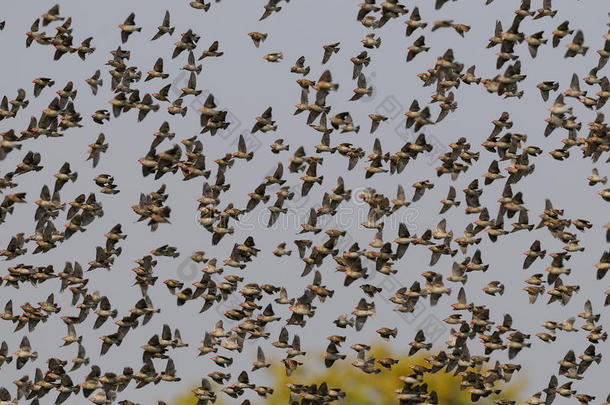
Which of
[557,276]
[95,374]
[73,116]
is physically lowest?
[95,374]

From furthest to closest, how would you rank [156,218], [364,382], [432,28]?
1. [364,382]
2. [156,218]
3. [432,28]

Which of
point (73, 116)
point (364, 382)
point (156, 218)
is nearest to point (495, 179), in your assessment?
point (156, 218)

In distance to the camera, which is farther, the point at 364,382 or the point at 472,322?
the point at 364,382

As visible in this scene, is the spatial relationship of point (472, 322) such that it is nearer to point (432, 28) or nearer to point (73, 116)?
point (432, 28)

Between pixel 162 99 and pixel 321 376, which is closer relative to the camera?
pixel 162 99

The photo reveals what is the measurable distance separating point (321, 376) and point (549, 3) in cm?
1860

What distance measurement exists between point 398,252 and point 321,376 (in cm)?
1393

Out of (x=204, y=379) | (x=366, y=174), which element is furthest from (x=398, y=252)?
(x=204, y=379)

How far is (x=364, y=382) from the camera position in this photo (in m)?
46.7

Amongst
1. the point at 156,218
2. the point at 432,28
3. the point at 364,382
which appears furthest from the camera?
the point at 364,382

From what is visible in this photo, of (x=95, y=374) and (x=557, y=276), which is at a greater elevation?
(x=557, y=276)

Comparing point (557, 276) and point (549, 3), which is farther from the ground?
point (549, 3)

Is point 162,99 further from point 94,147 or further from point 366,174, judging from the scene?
point 366,174

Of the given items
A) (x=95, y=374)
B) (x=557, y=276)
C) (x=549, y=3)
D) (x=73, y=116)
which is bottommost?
(x=95, y=374)
